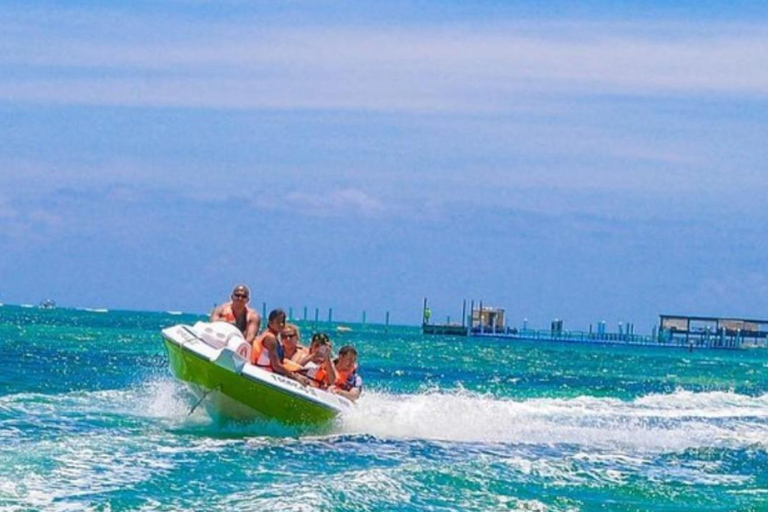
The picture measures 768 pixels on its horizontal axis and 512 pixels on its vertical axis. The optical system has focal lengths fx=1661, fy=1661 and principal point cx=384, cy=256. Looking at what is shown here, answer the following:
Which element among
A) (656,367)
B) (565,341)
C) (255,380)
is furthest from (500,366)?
(565,341)

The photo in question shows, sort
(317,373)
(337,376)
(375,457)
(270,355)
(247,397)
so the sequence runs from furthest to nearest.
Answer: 1. (337,376)
2. (317,373)
3. (270,355)
4. (247,397)
5. (375,457)

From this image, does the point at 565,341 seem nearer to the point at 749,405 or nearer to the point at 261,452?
the point at 749,405

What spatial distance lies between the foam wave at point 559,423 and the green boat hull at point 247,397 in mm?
723

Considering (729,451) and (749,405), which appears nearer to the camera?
(729,451)

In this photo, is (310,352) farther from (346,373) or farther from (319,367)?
(346,373)

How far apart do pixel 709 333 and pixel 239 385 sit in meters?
108

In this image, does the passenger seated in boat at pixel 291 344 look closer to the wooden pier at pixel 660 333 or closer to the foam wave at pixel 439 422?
the foam wave at pixel 439 422

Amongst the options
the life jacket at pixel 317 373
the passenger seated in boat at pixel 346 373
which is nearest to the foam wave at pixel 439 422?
the passenger seated in boat at pixel 346 373

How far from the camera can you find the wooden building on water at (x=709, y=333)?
12519 cm

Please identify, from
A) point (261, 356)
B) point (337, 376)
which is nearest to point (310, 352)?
point (337, 376)

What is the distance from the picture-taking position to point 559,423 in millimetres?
28844

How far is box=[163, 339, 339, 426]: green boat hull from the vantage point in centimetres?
2116

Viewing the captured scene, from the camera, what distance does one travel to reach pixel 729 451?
23.6m

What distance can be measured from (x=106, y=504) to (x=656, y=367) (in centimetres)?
6361
